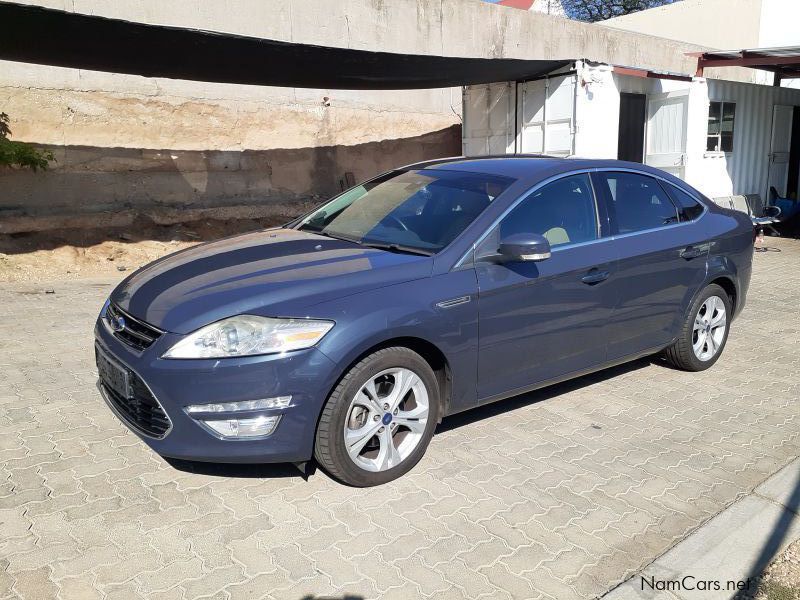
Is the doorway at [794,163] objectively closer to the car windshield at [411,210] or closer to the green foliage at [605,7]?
the car windshield at [411,210]

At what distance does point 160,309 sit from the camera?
3.26 metres

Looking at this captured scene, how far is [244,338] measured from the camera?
3.06 meters

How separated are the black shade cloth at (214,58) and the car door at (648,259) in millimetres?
4315

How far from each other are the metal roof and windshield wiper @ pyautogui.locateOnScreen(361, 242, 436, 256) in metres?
10.4

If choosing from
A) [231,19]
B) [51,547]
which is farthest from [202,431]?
[231,19]

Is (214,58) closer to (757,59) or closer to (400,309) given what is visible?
(400,309)

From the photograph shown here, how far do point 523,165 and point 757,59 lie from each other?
9.98 m

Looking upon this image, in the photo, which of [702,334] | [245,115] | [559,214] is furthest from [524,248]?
[245,115]

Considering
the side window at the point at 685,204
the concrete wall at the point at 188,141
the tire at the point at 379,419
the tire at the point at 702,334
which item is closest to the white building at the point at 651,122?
the concrete wall at the point at 188,141

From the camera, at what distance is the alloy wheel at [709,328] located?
521cm

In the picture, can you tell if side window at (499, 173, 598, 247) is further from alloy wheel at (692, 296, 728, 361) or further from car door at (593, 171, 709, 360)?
alloy wheel at (692, 296, 728, 361)

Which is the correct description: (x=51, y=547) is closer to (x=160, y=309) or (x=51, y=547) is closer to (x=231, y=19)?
(x=160, y=309)

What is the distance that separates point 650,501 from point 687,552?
1.43 ft

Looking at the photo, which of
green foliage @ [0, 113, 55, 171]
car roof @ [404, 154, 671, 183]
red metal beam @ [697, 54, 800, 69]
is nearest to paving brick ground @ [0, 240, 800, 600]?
car roof @ [404, 154, 671, 183]
